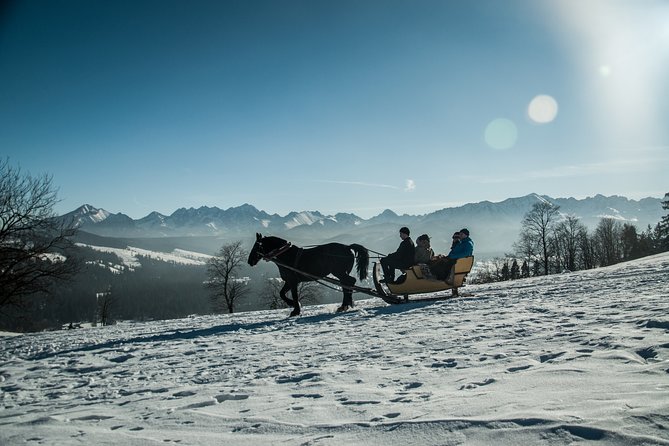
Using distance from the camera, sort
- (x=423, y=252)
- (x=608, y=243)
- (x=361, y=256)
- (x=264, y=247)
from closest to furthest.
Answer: (x=423, y=252) < (x=264, y=247) < (x=361, y=256) < (x=608, y=243)

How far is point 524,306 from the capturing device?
25.1ft

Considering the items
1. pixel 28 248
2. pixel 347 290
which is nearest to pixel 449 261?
pixel 347 290

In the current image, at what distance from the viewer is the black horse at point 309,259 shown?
36.9ft

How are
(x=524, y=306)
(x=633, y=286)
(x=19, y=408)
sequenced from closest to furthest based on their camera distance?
(x=19, y=408), (x=524, y=306), (x=633, y=286)

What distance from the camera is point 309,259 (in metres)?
11.6

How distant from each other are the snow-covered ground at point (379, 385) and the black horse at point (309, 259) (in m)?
4.06

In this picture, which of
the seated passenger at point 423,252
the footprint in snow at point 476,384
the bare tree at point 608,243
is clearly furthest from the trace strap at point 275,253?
the bare tree at point 608,243

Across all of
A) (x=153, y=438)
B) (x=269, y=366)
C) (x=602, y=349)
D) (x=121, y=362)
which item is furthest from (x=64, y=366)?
(x=602, y=349)

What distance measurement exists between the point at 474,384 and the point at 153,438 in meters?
2.70

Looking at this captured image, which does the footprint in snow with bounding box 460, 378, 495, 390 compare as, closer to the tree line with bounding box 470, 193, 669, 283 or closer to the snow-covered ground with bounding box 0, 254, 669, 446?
the snow-covered ground with bounding box 0, 254, 669, 446

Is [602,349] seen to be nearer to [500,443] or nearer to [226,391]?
[500,443]

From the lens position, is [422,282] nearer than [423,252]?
Yes

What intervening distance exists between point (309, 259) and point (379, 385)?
26.4ft

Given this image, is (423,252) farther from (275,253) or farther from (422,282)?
(275,253)
